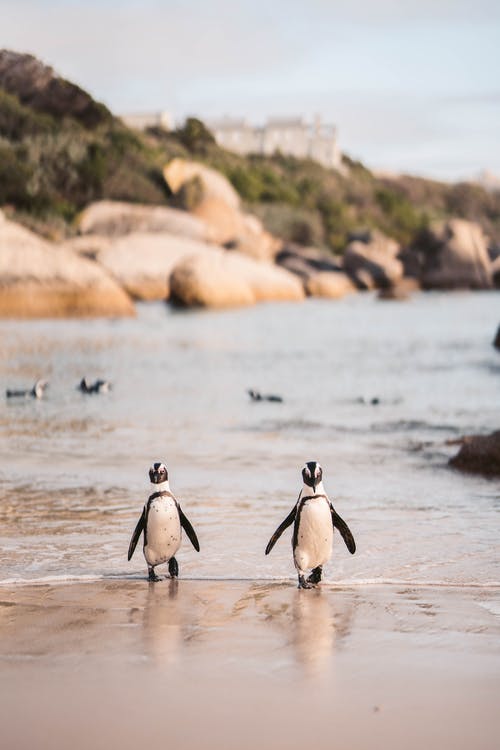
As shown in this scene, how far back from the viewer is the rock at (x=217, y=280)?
43281 millimetres

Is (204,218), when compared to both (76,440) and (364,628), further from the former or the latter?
(364,628)

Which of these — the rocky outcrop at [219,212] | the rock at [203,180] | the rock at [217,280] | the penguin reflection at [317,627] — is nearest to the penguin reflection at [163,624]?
the penguin reflection at [317,627]

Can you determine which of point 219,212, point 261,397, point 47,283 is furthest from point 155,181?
point 261,397

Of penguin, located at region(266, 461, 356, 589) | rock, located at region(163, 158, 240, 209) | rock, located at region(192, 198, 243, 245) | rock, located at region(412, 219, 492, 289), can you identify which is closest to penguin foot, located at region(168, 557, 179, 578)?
penguin, located at region(266, 461, 356, 589)

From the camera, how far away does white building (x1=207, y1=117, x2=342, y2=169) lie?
146000mm

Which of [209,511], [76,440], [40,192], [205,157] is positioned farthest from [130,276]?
[205,157]

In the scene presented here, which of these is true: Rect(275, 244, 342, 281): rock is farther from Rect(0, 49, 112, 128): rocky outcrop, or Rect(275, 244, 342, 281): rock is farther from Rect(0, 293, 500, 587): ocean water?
Rect(0, 293, 500, 587): ocean water

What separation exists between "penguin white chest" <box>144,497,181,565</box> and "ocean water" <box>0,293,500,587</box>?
35 cm

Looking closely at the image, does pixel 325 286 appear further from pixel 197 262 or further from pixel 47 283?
pixel 47 283

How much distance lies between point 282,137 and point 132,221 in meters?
101

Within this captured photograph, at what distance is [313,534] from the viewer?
6.89m

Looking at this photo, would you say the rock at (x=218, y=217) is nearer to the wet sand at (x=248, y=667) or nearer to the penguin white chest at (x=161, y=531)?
the penguin white chest at (x=161, y=531)

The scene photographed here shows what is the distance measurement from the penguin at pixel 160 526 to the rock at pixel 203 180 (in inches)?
2047

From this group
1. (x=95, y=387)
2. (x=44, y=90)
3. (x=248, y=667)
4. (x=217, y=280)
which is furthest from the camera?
(x=217, y=280)
